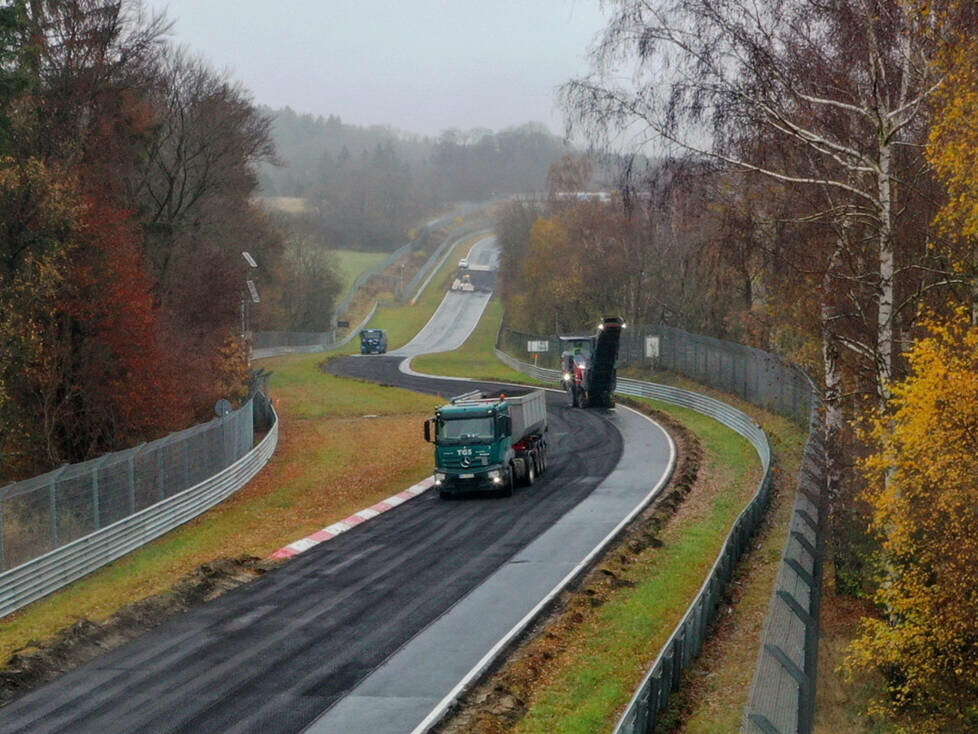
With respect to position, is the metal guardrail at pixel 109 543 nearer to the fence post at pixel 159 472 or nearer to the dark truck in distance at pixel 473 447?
the fence post at pixel 159 472

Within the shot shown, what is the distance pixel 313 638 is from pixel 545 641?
396 cm

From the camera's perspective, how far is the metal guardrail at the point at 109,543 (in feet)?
72.3

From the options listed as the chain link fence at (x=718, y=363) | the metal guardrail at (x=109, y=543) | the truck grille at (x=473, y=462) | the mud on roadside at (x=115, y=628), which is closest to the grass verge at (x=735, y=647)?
the truck grille at (x=473, y=462)

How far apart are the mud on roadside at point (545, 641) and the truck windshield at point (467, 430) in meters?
5.06

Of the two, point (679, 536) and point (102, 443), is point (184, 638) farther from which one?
point (102, 443)

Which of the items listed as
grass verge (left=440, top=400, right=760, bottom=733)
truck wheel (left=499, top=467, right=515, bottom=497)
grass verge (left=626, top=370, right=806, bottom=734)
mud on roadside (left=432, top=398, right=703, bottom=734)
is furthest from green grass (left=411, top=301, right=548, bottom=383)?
grass verge (left=626, top=370, right=806, bottom=734)

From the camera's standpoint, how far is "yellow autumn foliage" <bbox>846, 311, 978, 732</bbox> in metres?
14.0

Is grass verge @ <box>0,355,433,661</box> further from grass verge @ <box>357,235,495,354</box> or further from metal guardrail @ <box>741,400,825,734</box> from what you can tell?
grass verge @ <box>357,235,495,354</box>

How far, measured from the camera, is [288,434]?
48.6 meters

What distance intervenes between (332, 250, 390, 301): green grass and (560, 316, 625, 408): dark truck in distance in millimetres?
96024

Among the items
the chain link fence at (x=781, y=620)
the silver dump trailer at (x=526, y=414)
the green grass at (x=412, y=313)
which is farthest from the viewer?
the green grass at (x=412, y=313)

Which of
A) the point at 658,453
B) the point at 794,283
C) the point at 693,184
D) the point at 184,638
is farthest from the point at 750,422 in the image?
the point at 184,638

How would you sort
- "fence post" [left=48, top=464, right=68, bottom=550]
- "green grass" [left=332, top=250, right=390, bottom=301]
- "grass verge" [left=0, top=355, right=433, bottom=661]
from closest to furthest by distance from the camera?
"grass verge" [left=0, top=355, right=433, bottom=661], "fence post" [left=48, top=464, right=68, bottom=550], "green grass" [left=332, top=250, right=390, bottom=301]

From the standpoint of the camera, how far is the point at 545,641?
18.8 meters
